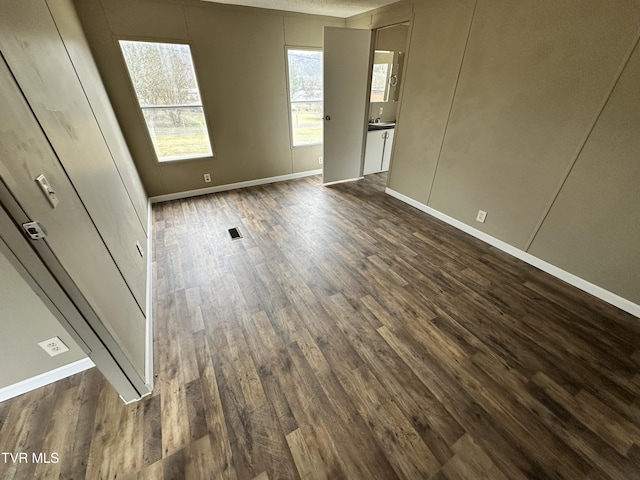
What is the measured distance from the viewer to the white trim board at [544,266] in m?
1.97

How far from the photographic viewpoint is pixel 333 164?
4188mm

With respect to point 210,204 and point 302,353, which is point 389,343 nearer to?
point 302,353

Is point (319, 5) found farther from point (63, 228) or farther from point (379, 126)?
point (63, 228)

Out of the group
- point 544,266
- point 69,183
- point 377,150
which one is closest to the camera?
point 69,183

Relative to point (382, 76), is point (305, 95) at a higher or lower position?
lower

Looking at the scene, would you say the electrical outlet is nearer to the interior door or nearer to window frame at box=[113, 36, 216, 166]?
window frame at box=[113, 36, 216, 166]

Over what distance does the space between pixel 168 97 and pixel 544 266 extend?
4707mm

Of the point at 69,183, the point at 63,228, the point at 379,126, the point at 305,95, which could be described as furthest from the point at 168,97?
the point at 379,126

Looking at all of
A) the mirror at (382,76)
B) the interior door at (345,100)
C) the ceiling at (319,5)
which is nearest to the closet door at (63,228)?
the ceiling at (319,5)

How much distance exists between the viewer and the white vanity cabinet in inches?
175

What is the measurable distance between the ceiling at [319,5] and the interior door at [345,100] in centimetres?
24

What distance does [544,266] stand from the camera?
237 cm

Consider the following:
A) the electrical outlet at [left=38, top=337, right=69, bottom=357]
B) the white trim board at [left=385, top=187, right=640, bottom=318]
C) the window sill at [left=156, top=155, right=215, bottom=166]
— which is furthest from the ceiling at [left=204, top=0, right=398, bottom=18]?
the electrical outlet at [left=38, top=337, right=69, bottom=357]

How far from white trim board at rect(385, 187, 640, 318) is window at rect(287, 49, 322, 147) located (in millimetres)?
2362
